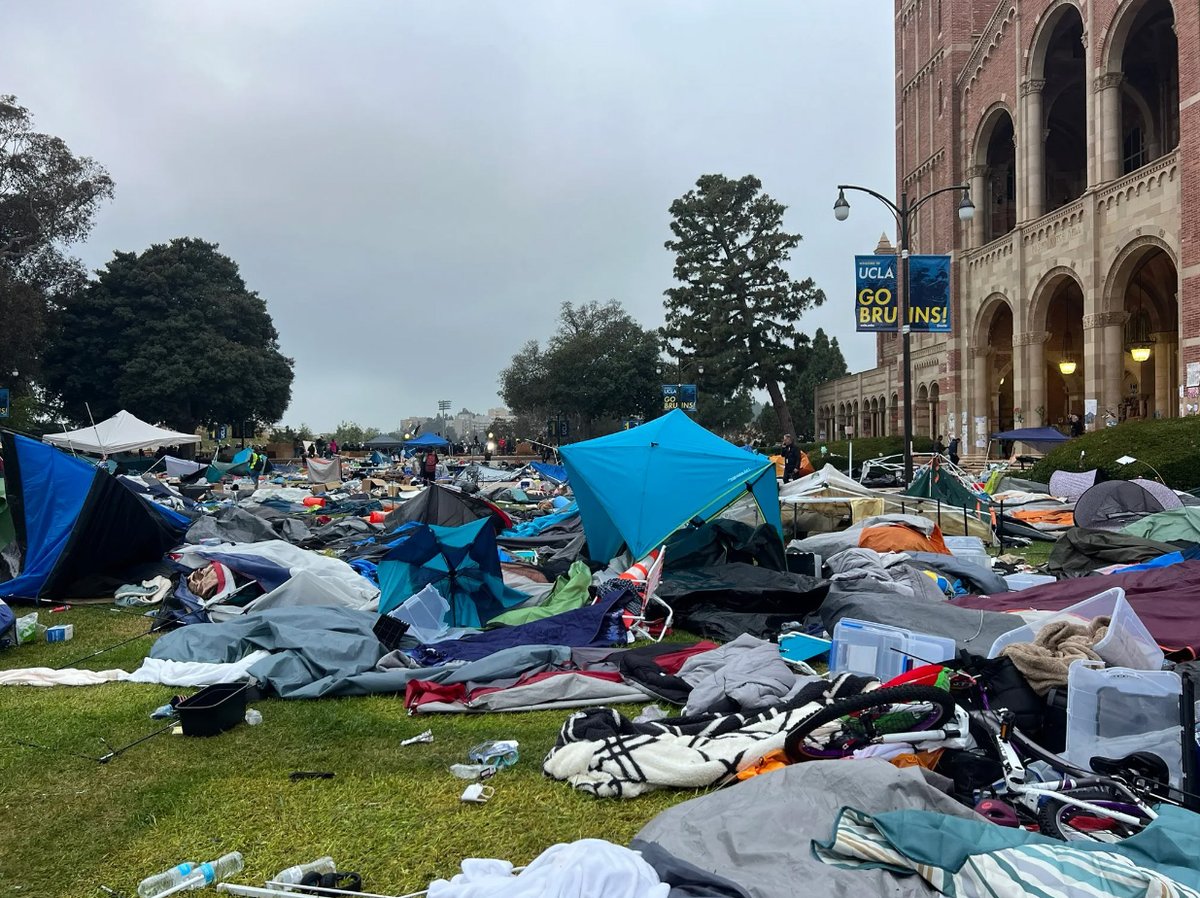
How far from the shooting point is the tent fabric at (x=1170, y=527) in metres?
10.1

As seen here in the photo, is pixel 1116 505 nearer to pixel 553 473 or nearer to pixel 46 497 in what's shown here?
pixel 46 497

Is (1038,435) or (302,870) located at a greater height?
(1038,435)

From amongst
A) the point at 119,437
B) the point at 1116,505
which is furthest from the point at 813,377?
the point at 1116,505

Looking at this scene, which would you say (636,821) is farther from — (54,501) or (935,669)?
(54,501)

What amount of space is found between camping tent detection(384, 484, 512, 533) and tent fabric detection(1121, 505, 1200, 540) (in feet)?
29.3

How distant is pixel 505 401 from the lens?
61875 mm

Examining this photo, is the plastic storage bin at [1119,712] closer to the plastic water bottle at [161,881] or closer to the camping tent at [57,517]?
the plastic water bottle at [161,881]

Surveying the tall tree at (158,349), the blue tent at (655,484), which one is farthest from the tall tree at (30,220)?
the blue tent at (655,484)

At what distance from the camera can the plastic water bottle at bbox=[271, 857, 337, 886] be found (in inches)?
126

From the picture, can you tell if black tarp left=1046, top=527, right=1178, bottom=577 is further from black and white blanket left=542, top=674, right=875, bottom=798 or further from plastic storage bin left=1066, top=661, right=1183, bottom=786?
black and white blanket left=542, top=674, right=875, bottom=798

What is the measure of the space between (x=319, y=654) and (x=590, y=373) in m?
50.5

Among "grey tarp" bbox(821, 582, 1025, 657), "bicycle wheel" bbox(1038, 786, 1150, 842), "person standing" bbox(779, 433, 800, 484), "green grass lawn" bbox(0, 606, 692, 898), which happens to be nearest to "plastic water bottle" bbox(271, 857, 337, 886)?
"green grass lawn" bbox(0, 606, 692, 898)

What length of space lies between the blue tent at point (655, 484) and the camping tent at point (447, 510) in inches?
120

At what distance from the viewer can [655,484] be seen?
9.88 meters
